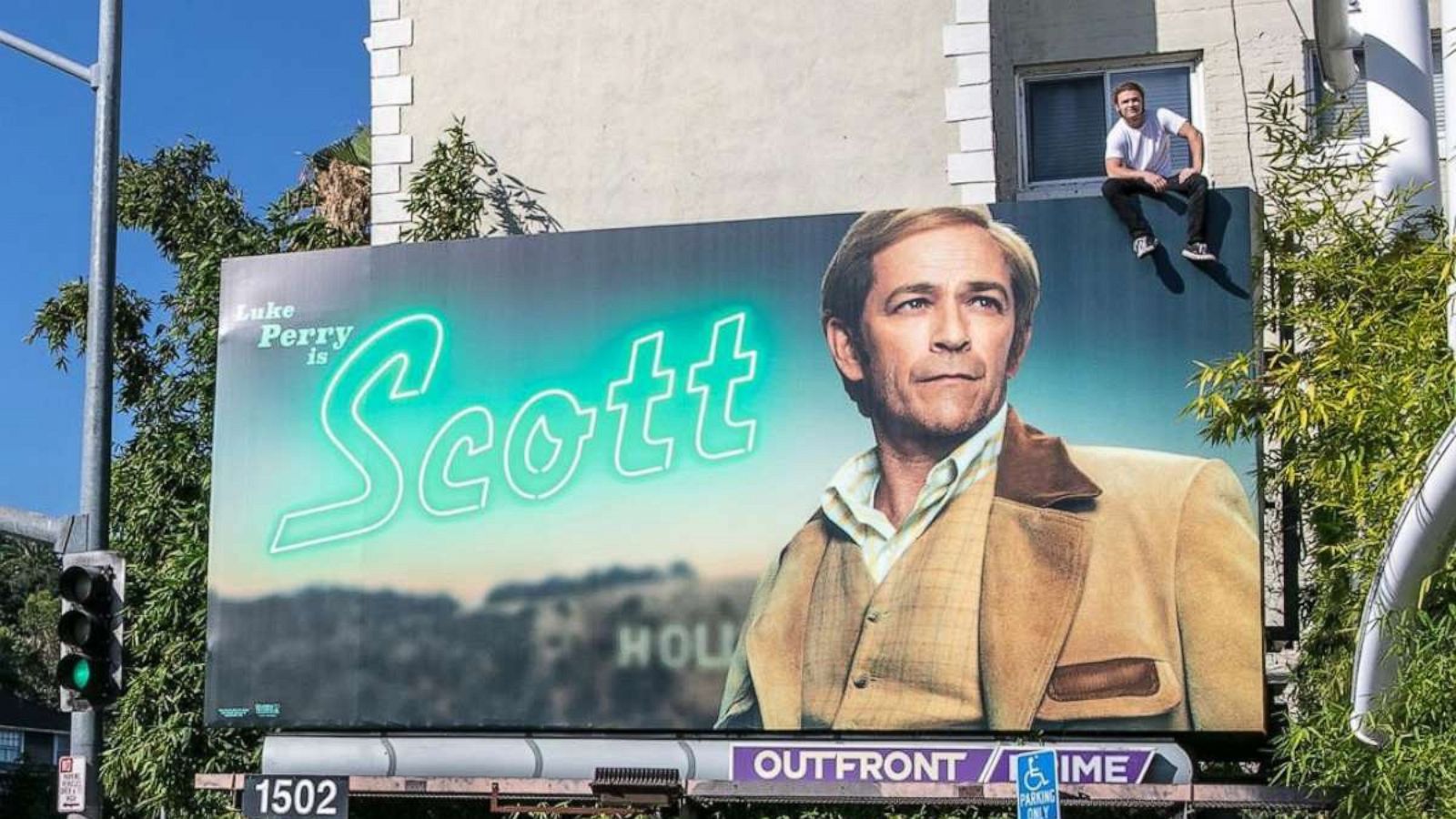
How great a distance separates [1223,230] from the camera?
14773mm

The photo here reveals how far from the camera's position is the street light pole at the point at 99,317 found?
13953 mm

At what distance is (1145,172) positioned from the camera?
15094 mm

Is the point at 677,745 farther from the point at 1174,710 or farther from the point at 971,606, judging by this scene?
the point at 1174,710

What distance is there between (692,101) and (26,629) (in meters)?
45.8

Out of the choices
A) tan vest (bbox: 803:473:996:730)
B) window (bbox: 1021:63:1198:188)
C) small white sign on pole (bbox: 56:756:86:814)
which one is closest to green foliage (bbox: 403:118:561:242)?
window (bbox: 1021:63:1198:188)

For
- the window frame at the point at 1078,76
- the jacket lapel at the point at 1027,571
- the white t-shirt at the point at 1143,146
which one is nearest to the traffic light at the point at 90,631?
the jacket lapel at the point at 1027,571

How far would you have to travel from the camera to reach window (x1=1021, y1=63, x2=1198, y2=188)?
18.8m

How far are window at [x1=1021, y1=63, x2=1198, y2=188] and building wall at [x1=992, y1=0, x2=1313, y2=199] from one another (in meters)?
0.16

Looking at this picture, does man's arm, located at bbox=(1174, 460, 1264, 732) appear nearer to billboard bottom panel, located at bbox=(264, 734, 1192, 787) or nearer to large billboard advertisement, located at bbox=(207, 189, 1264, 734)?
large billboard advertisement, located at bbox=(207, 189, 1264, 734)

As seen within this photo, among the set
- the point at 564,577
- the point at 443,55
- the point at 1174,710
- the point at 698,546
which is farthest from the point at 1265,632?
the point at 443,55

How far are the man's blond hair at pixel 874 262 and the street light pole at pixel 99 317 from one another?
5.40 metres

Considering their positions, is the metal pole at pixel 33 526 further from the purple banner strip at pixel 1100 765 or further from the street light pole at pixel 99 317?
the purple banner strip at pixel 1100 765

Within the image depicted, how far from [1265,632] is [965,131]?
16.7 ft

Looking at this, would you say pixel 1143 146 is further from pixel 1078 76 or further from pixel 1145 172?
pixel 1078 76
